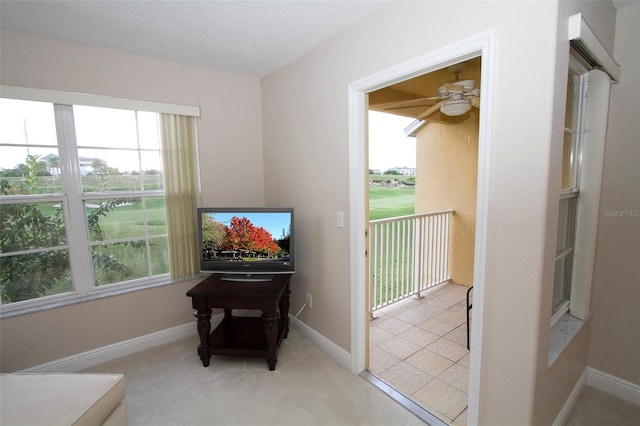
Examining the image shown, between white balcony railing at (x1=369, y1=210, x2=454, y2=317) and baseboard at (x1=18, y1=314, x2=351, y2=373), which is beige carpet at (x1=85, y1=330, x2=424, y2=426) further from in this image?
white balcony railing at (x1=369, y1=210, x2=454, y2=317)

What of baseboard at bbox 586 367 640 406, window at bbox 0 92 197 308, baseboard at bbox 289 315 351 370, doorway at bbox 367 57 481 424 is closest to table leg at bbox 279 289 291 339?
baseboard at bbox 289 315 351 370

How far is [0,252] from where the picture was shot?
1.98 metres

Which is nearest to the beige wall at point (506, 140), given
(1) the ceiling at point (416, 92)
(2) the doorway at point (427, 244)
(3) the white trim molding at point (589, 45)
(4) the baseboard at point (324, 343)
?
(3) the white trim molding at point (589, 45)

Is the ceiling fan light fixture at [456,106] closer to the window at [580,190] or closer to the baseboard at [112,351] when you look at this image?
the window at [580,190]

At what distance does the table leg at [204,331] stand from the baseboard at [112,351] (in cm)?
54

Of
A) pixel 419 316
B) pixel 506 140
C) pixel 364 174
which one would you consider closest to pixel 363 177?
pixel 364 174

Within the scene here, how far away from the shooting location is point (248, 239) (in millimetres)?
2385

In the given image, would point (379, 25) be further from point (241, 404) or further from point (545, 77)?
point (241, 404)

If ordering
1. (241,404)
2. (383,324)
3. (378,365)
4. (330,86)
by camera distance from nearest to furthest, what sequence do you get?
(241,404), (330,86), (378,365), (383,324)

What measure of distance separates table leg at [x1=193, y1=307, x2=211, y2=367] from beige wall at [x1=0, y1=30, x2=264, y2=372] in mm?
585

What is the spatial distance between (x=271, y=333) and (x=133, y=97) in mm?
2122

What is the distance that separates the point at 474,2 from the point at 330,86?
1.01 m

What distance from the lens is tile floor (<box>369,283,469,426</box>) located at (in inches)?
75.2

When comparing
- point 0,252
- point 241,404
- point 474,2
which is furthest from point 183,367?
point 474,2
